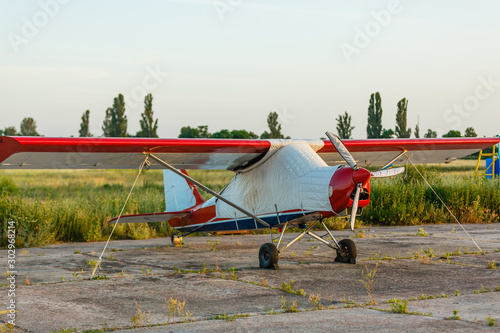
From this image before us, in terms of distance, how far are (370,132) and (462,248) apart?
54.4 meters

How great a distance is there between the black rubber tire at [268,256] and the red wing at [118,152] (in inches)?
73.9

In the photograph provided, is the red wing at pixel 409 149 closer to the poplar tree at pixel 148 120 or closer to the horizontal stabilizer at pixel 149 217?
the horizontal stabilizer at pixel 149 217

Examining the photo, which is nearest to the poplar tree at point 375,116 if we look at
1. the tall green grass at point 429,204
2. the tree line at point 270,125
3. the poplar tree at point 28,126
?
the tree line at point 270,125

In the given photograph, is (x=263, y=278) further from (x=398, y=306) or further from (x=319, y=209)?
(x=398, y=306)

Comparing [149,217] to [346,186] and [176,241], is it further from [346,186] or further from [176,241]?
[346,186]

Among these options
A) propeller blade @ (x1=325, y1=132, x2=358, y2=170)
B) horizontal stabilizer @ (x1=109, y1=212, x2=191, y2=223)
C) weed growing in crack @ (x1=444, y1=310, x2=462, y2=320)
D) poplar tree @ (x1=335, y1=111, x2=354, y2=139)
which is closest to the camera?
weed growing in crack @ (x1=444, y1=310, x2=462, y2=320)

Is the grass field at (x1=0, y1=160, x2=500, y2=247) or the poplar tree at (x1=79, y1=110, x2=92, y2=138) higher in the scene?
the poplar tree at (x1=79, y1=110, x2=92, y2=138)

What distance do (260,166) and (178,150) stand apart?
1535 mm

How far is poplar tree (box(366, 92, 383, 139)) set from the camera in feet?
214

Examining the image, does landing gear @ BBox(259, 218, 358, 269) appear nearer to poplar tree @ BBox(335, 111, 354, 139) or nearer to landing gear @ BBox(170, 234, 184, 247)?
landing gear @ BBox(170, 234, 184, 247)

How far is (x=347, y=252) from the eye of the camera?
974 centimetres

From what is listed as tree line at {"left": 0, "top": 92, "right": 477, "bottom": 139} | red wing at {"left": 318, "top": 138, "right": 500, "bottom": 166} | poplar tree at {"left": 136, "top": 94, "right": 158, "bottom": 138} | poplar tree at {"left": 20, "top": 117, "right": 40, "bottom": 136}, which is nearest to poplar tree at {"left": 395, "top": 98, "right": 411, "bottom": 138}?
tree line at {"left": 0, "top": 92, "right": 477, "bottom": 139}

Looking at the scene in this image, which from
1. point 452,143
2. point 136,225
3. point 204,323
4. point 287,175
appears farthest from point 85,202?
point 204,323

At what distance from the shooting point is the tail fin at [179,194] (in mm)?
12852
